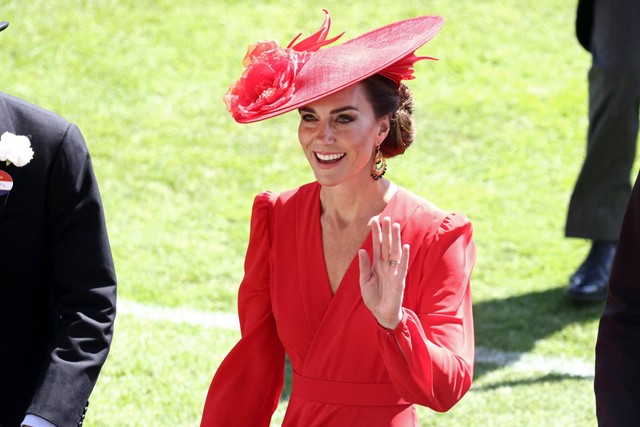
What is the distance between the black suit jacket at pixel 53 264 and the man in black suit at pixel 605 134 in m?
3.73

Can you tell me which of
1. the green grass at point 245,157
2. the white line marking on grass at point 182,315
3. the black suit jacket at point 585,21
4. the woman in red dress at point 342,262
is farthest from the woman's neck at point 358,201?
the black suit jacket at point 585,21

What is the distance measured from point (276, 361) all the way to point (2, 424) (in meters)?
0.85

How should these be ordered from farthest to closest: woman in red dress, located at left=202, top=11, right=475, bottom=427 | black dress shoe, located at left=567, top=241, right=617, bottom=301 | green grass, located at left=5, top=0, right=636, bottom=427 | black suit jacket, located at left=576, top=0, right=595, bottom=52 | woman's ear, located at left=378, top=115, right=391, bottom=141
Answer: black dress shoe, located at left=567, top=241, right=617, bottom=301 → black suit jacket, located at left=576, top=0, right=595, bottom=52 → green grass, located at left=5, top=0, right=636, bottom=427 → woman's ear, located at left=378, top=115, right=391, bottom=141 → woman in red dress, located at left=202, top=11, right=475, bottom=427

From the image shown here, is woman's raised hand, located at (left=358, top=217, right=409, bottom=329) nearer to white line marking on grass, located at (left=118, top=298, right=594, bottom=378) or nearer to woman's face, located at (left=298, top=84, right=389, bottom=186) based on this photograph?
woman's face, located at (left=298, top=84, right=389, bottom=186)

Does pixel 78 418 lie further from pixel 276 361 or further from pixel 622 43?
pixel 622 43

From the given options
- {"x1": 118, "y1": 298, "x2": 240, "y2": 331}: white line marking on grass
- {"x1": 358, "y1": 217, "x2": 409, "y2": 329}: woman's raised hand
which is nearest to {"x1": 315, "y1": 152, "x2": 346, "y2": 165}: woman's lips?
{"x1": 358, "y1": 217, "x2": 409, "y2": 329}: woman's raised hand

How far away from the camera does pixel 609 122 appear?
6.70 m

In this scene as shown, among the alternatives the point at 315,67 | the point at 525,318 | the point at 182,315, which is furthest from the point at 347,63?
the point at 525,318

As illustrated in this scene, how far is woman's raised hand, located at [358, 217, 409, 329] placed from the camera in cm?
322

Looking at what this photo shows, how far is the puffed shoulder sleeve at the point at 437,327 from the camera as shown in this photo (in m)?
3.32

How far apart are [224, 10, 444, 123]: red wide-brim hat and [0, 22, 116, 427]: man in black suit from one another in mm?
521

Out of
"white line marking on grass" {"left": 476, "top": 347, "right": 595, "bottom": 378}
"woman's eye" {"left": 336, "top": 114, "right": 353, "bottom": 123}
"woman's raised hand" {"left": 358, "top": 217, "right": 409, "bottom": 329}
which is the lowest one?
"white line marking on grass" {"left": 476, "top": 347, "right": 595, "bottom": 378}

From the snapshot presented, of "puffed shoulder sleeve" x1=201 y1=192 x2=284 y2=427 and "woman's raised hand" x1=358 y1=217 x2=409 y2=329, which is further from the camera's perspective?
"puffed shoulder sleeve" x1=201 y1=192 x2=284 y2=427

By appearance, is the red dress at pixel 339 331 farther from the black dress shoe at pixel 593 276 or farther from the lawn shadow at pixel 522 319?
the black dress shoe at pixel 593 276
